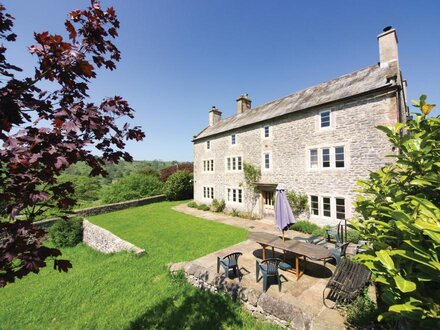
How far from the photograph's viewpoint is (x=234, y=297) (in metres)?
6.30

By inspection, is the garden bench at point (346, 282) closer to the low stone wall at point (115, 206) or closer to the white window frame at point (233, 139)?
the white window frame at point (233, 139)

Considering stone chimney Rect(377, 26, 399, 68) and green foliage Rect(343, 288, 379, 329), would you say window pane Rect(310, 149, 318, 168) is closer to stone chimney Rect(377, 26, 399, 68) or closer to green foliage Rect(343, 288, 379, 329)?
stone chimney Rect(377, 26, 399, 68)

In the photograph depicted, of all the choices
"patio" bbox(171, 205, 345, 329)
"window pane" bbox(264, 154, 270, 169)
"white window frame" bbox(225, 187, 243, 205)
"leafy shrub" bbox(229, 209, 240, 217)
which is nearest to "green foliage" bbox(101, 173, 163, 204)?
"white window frame" bbox(225, 187, 243, 205)

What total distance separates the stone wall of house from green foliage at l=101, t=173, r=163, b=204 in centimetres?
1623

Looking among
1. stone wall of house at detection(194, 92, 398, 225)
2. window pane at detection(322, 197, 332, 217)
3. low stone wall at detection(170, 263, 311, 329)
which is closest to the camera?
low stone wall at detection(170, 263, 311, 329)

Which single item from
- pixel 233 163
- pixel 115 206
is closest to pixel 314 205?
pixel 233 163

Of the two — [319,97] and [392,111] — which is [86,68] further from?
[319,97]

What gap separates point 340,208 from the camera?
41.7 ft

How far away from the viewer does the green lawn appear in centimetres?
586

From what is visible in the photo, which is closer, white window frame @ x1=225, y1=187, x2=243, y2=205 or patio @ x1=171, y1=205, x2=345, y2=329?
patio @ x1=171, y1=205, x2=345, y2=329

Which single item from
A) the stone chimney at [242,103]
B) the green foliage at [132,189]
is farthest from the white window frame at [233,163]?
the green foliage at [132,189]

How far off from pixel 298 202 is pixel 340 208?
2.61 meters

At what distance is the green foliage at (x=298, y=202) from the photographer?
1426 cm

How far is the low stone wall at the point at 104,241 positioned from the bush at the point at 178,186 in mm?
14098
